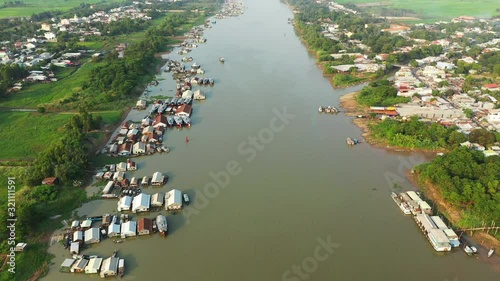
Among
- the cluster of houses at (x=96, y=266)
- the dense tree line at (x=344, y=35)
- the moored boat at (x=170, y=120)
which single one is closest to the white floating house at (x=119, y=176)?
the cluster of houses at (x=96, y=266)

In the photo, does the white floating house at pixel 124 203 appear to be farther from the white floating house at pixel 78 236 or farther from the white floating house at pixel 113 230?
the white floating house at pixel 78 236

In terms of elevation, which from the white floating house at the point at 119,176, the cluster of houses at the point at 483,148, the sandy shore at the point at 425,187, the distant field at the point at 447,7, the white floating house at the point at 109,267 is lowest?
the distant field at the point at 447,7

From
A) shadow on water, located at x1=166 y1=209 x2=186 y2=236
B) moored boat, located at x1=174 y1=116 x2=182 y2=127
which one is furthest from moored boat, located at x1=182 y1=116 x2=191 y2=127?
shadow on water, located at x1=166 y1=209 x2=186 y2=236

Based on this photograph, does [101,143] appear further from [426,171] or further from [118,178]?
[426,171]

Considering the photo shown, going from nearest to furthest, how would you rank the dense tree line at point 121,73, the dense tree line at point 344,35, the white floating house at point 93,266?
the white floating house at point 93,266 → the dense tree line at point 121,73 → the dense tree line at point 344,35

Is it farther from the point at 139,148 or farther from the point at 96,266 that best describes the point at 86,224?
the point at 139,148

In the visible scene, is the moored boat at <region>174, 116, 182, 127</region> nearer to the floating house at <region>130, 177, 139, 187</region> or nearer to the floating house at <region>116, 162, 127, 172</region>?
the floating house at <region>116, 162, 127, 172</region>
